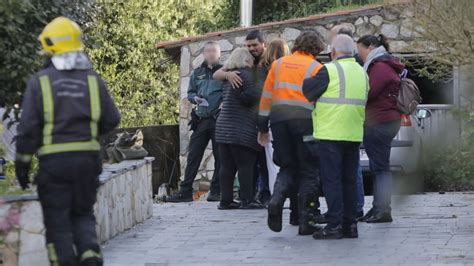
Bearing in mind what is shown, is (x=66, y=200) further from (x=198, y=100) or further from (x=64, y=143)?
(x=198, y=100)

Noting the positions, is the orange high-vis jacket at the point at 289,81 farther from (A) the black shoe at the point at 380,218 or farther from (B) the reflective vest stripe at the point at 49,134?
(B) the reflective vest stripe at the point at 49,134

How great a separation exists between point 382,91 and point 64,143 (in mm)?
4226

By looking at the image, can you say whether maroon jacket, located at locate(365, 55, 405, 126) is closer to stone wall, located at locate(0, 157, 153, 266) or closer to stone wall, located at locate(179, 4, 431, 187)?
stone wall, located at locate(0, 157, 153, 266)

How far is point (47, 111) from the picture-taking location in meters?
7.36

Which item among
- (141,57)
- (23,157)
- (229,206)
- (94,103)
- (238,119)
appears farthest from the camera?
(141,57)

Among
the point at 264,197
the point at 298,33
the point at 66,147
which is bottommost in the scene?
the point at 264,197

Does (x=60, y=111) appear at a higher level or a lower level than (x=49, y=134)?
higher

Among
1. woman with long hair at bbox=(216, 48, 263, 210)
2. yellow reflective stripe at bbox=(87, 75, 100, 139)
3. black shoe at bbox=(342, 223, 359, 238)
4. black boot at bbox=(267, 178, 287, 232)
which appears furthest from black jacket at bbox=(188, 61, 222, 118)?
yellow reflective stripe at bbox=(87, 75, 100, 139)

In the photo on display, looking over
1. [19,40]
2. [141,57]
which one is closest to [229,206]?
[19,40]

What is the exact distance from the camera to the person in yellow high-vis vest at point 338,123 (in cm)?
983

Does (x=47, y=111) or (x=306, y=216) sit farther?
(x=306, y=216)

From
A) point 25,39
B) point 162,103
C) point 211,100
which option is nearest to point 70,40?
point 25,39

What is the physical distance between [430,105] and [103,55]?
9.53 meters

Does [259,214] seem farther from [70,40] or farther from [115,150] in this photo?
[70,40]
